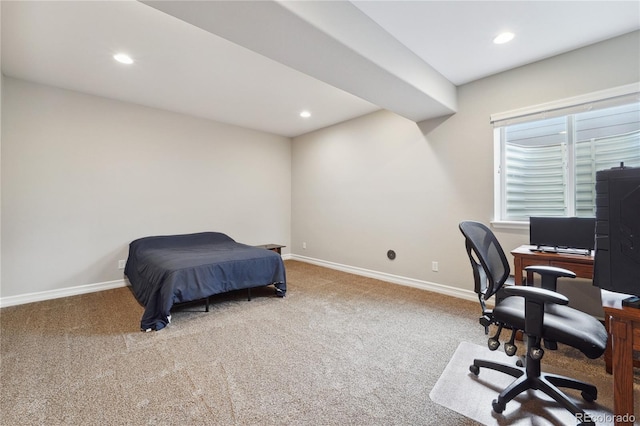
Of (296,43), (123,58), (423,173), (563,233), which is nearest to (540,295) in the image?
(563,233)

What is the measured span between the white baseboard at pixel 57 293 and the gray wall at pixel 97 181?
51 millimetres

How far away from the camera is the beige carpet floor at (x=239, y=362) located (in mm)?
1484

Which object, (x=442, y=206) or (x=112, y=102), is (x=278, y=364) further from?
(x=112, y=102)

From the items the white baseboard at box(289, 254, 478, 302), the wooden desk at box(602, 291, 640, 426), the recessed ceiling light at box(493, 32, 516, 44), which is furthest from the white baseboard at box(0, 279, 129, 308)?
the recessed ceiling light at box(493, 32, 516, 44)

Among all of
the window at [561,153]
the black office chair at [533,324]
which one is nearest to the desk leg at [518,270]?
the black office chair at [533,324]

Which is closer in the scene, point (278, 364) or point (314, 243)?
point (278, 364)

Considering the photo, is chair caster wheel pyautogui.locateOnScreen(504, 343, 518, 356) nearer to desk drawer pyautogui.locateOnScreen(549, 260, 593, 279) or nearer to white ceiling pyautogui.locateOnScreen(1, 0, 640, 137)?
desk drawer pyautogui.locateOnScreen(549, 260, 593, 279)

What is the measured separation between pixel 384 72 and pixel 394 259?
2513 mm

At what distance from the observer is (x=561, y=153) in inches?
106

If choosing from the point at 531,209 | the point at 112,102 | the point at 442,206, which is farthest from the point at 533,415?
the point at 112,102

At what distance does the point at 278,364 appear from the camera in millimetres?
1938

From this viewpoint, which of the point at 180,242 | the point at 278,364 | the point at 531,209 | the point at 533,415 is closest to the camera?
the point at 533,415

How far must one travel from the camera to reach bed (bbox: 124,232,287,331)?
2549 millimetres

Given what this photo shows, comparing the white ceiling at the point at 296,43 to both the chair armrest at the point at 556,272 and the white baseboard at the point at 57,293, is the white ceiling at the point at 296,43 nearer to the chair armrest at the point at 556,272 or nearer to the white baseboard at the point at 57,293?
the chair armrest at the point at 556,272
